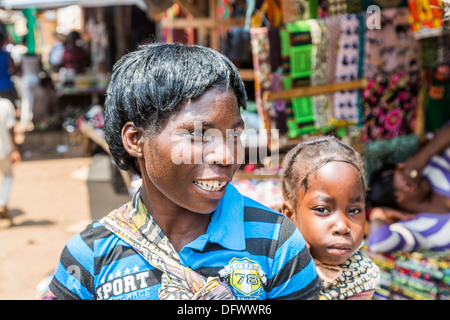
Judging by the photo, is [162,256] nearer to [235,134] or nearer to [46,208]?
[235,134]

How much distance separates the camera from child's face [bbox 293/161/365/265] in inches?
59.5

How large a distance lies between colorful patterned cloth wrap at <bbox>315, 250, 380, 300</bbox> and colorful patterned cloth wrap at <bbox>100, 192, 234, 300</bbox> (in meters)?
0.48

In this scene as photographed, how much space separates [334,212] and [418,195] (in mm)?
2171

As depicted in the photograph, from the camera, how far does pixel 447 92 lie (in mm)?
3840

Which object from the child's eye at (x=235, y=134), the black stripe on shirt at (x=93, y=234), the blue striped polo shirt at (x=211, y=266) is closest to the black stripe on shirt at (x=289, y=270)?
the blue striped polo shirt at (x=211, y=266)

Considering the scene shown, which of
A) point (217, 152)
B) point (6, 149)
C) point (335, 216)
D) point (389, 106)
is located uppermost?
point (217, 152)

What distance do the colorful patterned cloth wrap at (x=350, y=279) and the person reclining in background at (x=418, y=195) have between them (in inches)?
62.4

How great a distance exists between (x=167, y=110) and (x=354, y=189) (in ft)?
2.36

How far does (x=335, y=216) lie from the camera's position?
5.01 ft

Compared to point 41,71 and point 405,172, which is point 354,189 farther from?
point 41,71

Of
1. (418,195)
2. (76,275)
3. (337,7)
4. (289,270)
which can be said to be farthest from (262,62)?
(76,275)

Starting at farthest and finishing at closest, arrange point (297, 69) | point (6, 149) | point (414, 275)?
point (6, 149)
point (297, 69)
point (414, 275)
